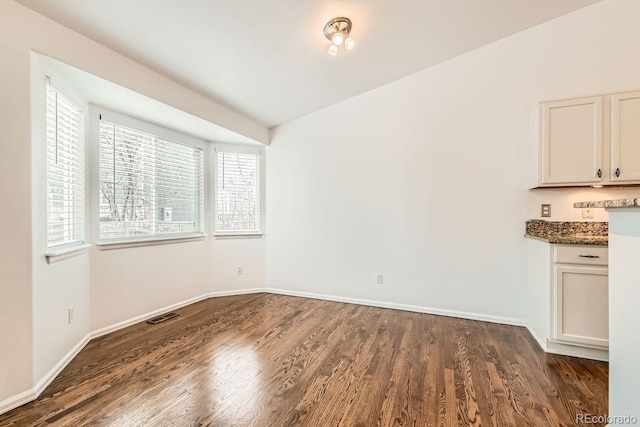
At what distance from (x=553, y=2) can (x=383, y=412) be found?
3646mm

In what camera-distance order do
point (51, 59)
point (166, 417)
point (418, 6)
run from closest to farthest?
1. point (166, 417)
2. point (51, 59)
3. point (418, 6)

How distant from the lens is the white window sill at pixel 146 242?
2.79m

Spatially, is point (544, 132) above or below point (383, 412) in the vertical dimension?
above

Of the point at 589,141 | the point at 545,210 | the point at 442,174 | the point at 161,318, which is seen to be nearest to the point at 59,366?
the point at 161,318

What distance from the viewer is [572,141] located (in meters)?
2.48

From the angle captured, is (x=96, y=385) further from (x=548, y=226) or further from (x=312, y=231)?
(x=548, y=226)

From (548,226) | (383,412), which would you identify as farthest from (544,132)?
(383,412)

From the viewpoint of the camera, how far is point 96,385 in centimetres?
191

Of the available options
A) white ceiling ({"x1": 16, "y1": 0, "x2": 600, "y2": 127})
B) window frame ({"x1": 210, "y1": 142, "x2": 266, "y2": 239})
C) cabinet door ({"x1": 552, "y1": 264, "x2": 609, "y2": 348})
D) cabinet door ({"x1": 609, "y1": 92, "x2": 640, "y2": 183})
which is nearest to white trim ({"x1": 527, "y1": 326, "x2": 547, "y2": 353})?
cabinet door ({"x1": 552, "y1": 264, "x2": 609, "y2": 348})

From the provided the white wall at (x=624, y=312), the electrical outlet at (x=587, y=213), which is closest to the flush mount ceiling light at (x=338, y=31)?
A: the white wall at (x=624, y=312)

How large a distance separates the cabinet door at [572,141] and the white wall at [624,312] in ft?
4.86

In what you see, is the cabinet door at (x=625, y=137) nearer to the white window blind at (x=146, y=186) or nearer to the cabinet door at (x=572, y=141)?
the cabinet door at (x=572, y=141)

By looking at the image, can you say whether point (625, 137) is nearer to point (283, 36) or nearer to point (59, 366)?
point (283, 36)

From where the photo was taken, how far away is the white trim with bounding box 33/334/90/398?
6.02 feet
